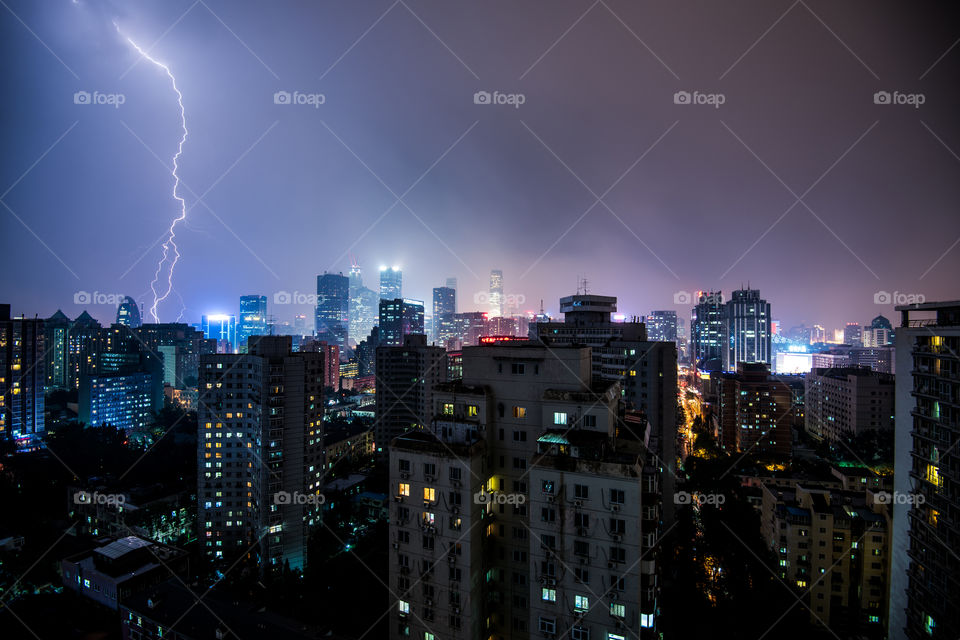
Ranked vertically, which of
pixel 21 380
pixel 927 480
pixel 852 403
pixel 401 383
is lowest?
pixel 852 403

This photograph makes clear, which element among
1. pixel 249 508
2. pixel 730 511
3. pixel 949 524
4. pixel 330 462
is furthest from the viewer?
pixel 330 462

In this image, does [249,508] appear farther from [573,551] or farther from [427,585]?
[573,551]

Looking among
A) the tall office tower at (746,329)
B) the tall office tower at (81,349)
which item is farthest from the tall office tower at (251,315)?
the tall office tower at (746,329)

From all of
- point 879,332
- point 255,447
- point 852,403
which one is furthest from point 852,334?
point 255,447

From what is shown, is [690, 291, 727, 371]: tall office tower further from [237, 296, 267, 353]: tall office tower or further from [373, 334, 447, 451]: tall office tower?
[237, 296, 267, 353]: tall office tower

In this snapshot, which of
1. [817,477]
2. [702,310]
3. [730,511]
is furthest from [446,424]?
[702,310]

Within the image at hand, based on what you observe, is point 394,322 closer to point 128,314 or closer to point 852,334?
point 128,314

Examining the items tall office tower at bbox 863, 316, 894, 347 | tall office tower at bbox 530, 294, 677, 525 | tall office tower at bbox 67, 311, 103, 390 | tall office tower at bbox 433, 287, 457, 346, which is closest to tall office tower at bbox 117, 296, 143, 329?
tall office tower at bbox 67, 311, 103, 390
